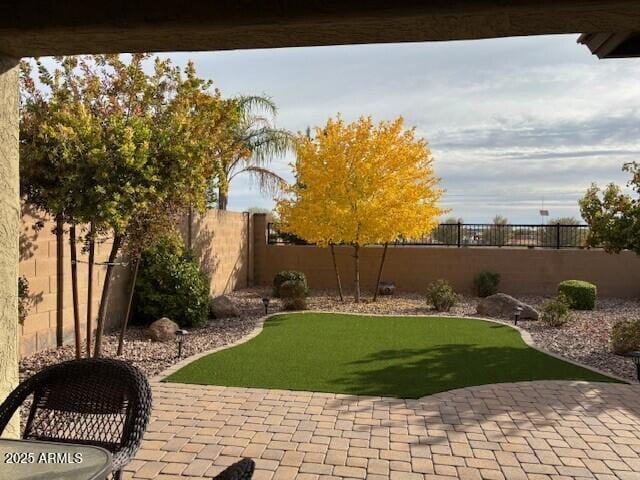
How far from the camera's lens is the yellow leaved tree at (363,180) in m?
11.4

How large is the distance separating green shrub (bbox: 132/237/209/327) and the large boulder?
5947mm

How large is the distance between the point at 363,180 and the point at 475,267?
502cm

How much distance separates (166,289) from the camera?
9.11m

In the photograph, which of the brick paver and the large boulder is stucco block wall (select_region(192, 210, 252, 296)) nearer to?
the large boulder

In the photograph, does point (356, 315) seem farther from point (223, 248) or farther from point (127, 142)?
point (127, 142)

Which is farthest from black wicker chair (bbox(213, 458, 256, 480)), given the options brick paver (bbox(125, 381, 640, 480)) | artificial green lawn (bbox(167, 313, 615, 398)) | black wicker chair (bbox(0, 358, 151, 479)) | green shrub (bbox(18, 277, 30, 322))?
green shrub (bbox(18, 277, 30, 322))

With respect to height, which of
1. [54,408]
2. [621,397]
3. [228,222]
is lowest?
[621,397]

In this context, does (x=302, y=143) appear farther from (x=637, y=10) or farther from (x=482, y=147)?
(x=637, y=10)

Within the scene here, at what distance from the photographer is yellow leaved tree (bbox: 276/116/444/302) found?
11.4m

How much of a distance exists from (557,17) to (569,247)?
1356 centimetres

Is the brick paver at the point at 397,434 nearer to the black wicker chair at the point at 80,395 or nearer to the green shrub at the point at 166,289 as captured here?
the black wicker chair at the point at 80,395

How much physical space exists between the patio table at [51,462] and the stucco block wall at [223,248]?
9276 mm

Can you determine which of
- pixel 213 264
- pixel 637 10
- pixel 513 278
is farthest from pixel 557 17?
pixel 513 278

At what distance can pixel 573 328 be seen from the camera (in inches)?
372
